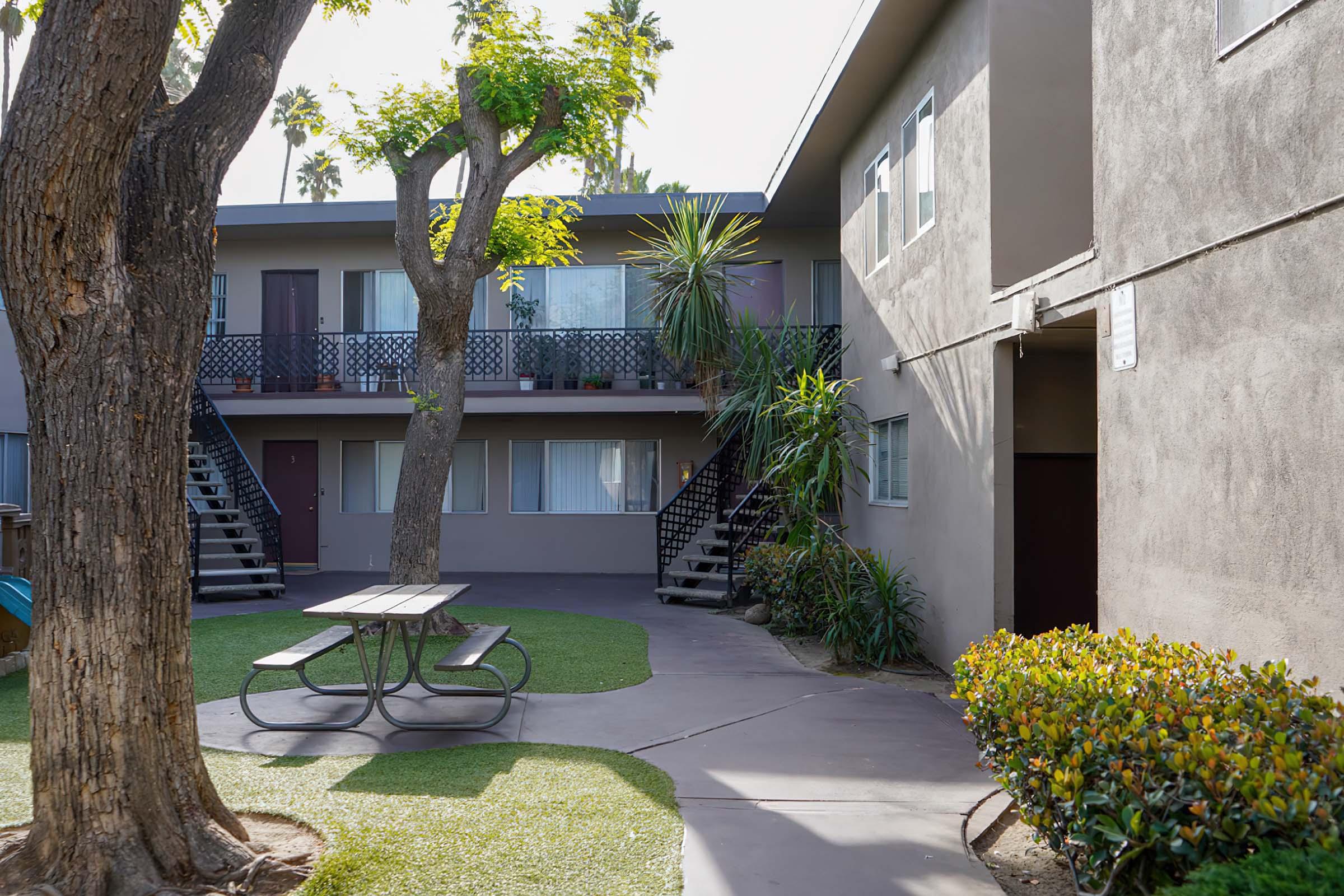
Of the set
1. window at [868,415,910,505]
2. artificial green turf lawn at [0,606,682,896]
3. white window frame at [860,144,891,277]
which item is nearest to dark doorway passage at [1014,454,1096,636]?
window at [868,415,910,505]

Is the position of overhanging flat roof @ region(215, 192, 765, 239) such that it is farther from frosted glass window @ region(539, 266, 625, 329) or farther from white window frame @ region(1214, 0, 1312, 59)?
white window frame @ region(1214, 0, 1312, 59)

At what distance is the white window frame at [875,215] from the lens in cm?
1007

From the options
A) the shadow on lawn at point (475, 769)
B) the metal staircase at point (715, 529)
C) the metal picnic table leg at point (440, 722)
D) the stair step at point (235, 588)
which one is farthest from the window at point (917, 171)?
the stair step at point (235, 588)

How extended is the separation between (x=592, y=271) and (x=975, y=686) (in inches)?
497

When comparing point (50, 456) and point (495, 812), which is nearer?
point (50, 456)

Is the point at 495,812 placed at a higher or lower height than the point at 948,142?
lower

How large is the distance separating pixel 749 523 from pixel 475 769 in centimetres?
794

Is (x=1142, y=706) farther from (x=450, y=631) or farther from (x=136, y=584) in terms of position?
(x=450, y=631)

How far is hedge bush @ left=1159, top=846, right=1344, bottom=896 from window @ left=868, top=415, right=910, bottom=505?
6706mm

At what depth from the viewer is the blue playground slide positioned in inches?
312

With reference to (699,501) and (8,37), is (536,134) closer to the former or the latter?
(699,501)


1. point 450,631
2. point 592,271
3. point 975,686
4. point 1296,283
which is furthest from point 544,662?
point 592,271

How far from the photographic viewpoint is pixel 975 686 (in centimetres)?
432

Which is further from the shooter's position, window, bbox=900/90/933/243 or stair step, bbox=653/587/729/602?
stair step, bbox=653/587/729/602
